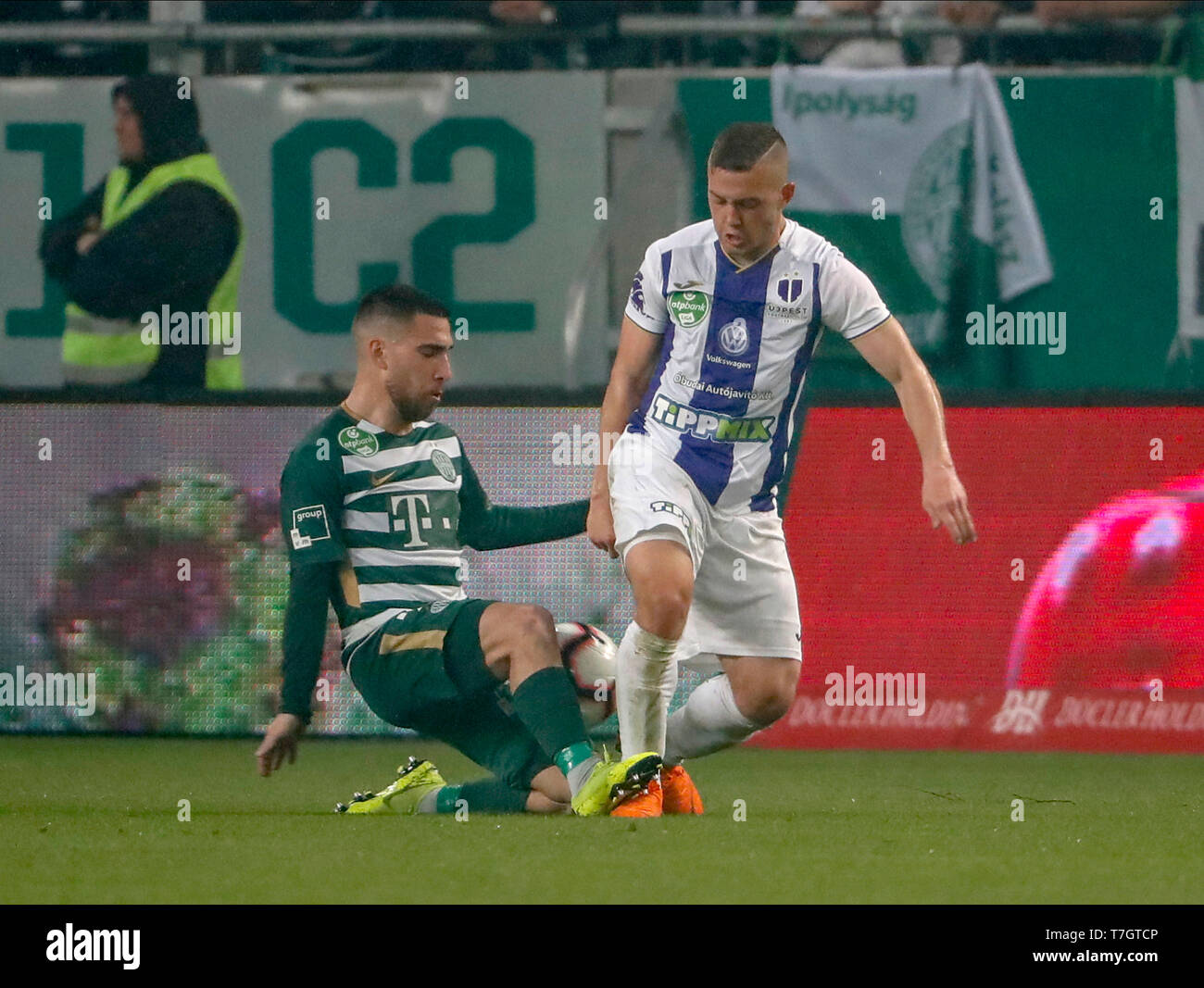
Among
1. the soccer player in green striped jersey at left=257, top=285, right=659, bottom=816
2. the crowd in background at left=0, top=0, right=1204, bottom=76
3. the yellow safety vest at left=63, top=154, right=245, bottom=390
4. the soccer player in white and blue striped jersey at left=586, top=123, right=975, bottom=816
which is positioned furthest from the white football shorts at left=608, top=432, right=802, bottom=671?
the crowd in background at left=0, top=0, right=1204, bottom=76

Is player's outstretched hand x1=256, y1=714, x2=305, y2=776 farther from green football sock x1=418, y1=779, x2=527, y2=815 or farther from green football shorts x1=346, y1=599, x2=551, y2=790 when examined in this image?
green football sock x1=418, y1=779, x2=527, y2=815

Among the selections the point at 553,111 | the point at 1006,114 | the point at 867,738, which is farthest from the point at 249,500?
the point at 1006,114

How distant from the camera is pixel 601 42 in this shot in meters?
9.03

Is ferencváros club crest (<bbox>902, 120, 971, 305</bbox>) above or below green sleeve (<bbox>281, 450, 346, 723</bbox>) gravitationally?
Result: above

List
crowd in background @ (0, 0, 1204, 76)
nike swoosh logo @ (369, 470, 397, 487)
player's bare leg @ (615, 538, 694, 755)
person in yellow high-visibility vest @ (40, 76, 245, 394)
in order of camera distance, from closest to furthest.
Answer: player's bare leg @ (615, 538, 694, 755), nike swoosh logo @ (369, 470, 397, 487), person in yellow high-visibility vest @ (40, 76, 245, 394), crowd in background @ (0, 0, 1204, 76)

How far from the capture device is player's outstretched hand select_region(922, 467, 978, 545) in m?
5.27

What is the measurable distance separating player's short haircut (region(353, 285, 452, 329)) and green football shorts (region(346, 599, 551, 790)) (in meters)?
0.81

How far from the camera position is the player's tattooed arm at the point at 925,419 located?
5309 millimetres

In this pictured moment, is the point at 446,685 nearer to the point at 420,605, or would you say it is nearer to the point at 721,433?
the point at 420,605

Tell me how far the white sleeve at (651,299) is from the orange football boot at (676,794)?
115 centimetres

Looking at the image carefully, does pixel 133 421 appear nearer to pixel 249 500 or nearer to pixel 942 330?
pixel 249 500

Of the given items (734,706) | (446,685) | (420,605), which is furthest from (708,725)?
(420,605)

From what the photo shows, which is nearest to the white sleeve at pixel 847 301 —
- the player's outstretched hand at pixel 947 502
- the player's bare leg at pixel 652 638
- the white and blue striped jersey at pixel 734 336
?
the white and blue striped jersey at pixel 734 336

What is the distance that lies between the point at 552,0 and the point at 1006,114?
186 cm
